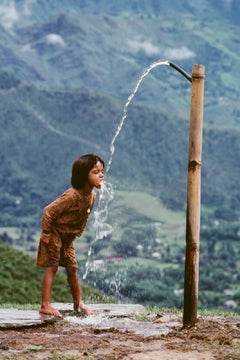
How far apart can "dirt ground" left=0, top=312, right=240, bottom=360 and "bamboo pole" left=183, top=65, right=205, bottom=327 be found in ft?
1.02

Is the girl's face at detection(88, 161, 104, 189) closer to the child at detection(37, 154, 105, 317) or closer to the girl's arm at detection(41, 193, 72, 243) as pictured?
the child at detection(37, 154, 105, 317)

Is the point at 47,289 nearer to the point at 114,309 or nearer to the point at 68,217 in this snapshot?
the point at 68,217

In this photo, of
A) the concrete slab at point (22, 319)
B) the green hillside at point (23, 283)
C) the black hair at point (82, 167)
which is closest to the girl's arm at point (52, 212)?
the black hair at point (82, 167)

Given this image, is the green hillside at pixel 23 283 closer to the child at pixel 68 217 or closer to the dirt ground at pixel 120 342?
the child at pixel 68 217

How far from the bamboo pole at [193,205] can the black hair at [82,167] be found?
36.9 inches

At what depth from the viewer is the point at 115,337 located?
28.7 ft

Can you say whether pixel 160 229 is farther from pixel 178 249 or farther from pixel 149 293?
pixel 149 293

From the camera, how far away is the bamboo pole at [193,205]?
360 inches

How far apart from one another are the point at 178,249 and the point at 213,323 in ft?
489

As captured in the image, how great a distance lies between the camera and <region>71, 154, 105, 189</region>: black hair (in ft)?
31.1

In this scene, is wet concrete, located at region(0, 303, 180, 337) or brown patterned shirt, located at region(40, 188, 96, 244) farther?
brown patterned shirt, located at region(40, 188, 96, 244)

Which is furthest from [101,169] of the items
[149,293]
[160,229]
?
[160,229]

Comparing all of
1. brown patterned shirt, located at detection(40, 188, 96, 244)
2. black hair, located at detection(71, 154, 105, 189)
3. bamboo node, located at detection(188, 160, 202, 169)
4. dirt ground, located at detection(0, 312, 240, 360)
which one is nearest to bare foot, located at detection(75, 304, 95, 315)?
dirt ground, located at detection(0, 312, 240, 360)

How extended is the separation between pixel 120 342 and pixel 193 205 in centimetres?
152
